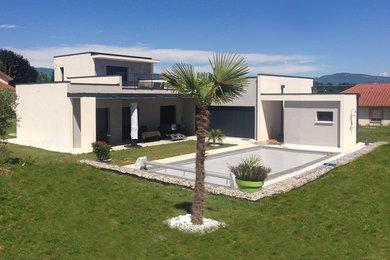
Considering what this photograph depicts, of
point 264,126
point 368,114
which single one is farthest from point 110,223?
point 368,114

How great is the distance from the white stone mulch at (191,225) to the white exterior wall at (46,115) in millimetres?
13996

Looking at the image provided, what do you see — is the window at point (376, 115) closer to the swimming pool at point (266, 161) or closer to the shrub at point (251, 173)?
the swimming pool at point (266, 161)

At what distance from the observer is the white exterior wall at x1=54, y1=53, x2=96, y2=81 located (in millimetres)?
30766

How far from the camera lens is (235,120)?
28.2 metres

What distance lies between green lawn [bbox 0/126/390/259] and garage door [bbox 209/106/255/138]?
14.0 metres

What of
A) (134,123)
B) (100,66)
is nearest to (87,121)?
(134,123)

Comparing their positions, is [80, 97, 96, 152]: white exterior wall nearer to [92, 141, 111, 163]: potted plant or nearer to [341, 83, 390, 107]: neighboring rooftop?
[92, 141, 111, 163]: potted plant

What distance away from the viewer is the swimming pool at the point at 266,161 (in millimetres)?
16767

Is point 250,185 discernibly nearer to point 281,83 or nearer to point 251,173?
point 251,173

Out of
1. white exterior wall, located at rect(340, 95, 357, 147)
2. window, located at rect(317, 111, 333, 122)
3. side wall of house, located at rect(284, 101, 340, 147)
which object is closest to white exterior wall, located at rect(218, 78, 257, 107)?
side wall of house, located at rect(284, 101, 340, 147)

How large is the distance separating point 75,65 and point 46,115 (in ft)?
33.5

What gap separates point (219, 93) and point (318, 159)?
12.0 metres

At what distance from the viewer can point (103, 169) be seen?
15.0 meters

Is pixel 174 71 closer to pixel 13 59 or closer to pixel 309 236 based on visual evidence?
pixel 309 236
